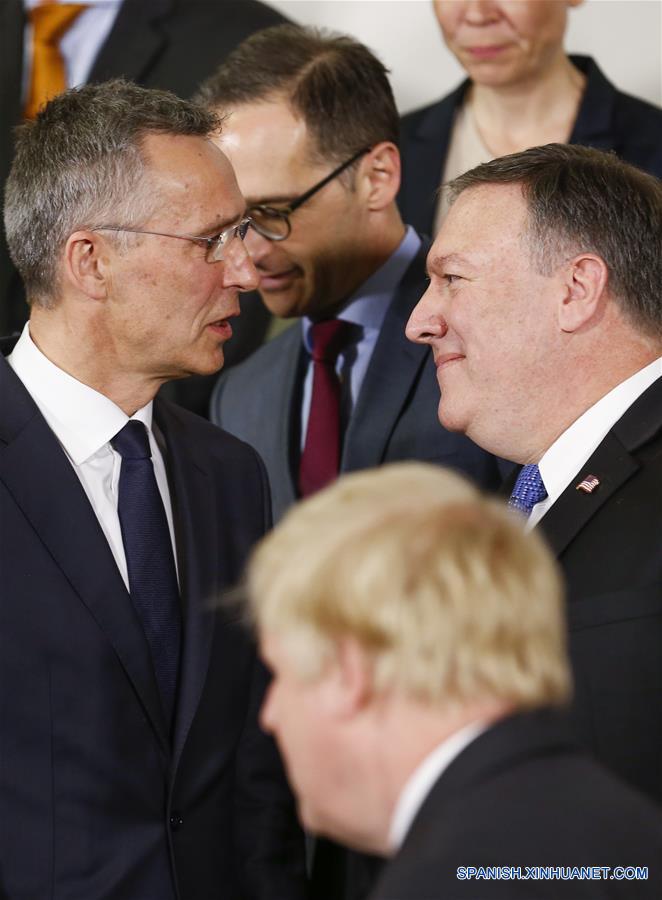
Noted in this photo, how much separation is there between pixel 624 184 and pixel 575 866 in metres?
1.31

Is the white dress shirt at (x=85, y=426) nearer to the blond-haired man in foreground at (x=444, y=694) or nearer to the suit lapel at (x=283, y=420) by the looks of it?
the suit lapel at (x=283, y=420)

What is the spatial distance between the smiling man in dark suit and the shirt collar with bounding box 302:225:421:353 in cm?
61

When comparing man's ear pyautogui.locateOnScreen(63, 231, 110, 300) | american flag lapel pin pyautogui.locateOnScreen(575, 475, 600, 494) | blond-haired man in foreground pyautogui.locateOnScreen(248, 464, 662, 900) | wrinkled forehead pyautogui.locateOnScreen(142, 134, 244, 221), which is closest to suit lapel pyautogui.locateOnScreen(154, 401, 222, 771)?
man's ear pyautogui.locateOnScreen(63, 231, 110, 300)

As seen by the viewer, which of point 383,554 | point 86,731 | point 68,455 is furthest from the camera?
point 68,455

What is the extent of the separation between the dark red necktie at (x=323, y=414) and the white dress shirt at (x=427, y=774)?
1648 millimetres

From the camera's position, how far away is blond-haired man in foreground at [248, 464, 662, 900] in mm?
1115

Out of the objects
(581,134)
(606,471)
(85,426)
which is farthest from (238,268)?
(581,134)

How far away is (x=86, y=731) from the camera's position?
1.86 metres

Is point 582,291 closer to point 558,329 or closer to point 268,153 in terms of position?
point 558,329

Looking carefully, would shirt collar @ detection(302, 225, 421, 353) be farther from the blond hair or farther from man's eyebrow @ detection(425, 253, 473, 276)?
the blond hair

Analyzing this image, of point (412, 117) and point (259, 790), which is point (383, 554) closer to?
point (259, 790)

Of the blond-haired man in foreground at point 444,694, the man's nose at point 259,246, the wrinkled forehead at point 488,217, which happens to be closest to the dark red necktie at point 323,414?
the man's nose at point 259,246

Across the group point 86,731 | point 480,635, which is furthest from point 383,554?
point 86,731

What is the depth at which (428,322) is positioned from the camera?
2.24 metres
